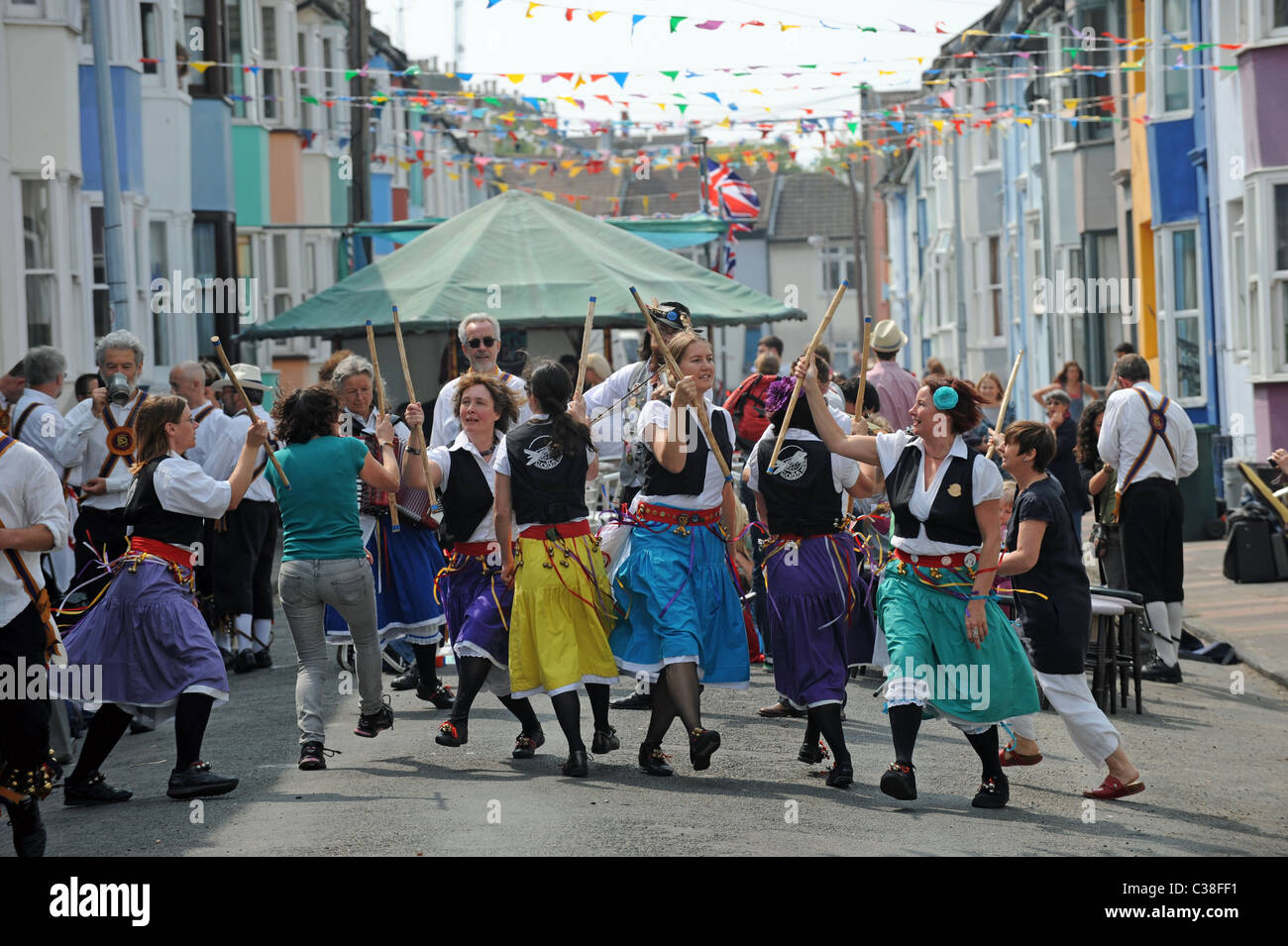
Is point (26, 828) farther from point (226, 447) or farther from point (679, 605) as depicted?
point (226, 447)

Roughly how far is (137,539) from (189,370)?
343 cm

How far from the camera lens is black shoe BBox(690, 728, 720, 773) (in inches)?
299

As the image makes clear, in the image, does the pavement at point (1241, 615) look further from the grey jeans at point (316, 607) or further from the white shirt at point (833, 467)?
the grey jeans at point (316, 607)

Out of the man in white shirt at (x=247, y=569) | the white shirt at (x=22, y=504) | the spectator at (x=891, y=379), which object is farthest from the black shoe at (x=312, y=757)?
the spectator at (x=891, y=379)

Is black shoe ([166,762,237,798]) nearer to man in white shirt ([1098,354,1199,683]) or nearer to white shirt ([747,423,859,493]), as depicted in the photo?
white shirt ([747,423,859,493])

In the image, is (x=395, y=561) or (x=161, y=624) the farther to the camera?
(x=395, y=561)

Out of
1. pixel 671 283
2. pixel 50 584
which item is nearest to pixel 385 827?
pixel 50 584

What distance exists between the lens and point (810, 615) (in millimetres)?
7953

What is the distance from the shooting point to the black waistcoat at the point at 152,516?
25.5ft

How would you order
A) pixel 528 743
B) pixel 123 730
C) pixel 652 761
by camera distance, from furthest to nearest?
pixel 528 743 < pixel 652 761 < pixel 123 730

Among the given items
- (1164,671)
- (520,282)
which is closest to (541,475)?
(1164,671)

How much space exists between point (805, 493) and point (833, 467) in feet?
0.60

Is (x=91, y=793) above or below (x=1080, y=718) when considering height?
below

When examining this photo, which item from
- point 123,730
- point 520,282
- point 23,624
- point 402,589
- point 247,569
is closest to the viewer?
point 23,624
